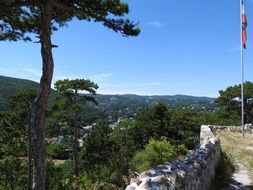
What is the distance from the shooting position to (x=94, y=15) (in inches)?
575

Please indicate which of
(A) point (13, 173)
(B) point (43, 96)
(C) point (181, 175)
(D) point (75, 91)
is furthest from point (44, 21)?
(A) point (13, 173)

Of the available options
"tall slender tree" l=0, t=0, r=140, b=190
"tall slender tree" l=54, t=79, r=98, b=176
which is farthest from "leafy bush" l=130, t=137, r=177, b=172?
"tall slender tree" l=54, t=79, r=98, b=176

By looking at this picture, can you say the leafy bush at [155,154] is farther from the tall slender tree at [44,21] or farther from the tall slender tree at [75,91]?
the tall slender tree at [75,91]

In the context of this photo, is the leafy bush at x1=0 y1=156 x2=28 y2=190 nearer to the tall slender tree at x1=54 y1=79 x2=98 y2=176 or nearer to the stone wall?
the tall slender tree at x1=54 y1=79 x2=98 y2=176

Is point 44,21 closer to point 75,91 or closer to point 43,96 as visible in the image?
point 43,96

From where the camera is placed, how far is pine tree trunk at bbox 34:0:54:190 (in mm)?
13305

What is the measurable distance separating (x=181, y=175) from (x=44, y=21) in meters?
8.43

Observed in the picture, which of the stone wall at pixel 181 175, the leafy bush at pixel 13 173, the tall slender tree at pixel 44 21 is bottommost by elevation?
the leafy bush at pixel 13 173

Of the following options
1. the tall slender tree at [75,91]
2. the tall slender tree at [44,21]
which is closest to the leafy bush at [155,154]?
the tall slender tree at [44,21]

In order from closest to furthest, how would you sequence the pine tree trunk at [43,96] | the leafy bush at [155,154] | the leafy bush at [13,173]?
the pine tree trunk at [43,96] < the leafy bush at [155,154] < the leafy bush at [13,173]

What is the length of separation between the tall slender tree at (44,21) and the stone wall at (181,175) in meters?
5.52

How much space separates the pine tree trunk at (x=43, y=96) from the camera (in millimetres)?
13305

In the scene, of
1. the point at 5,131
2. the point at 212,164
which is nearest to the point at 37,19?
the point at 212,164

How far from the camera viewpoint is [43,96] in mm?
13430
